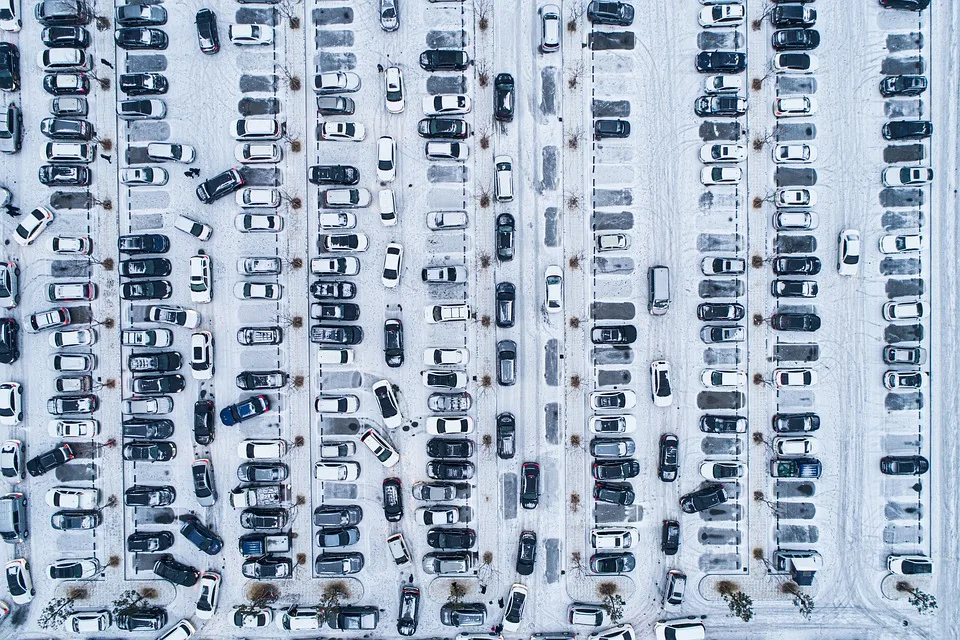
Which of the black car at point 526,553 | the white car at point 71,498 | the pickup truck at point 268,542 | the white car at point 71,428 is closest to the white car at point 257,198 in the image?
the white car at point 71,428

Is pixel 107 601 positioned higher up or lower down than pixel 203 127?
lower down

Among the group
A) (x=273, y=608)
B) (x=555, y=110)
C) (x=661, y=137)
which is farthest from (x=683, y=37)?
(x=273, y=608)

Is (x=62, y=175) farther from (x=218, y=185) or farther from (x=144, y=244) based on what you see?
(x=218, y=185)

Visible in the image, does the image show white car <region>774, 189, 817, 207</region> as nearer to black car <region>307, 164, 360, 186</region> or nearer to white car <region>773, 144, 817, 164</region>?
white car <region>773, 144, 817, 164</region>

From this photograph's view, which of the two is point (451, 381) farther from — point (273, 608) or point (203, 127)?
point (203, 127)

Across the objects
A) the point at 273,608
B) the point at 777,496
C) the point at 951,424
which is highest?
the point at 951,424

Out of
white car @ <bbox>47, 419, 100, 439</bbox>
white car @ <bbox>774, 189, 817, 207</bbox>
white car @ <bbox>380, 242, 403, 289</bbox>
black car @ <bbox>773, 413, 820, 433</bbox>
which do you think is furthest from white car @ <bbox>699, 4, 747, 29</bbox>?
white car @ <bbox>47, 419, 100, 439</bbox>
